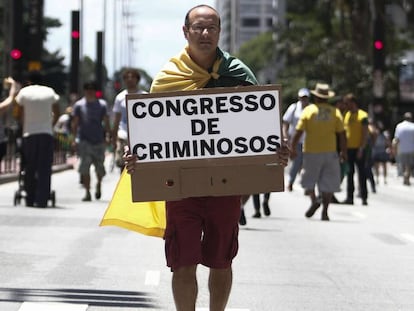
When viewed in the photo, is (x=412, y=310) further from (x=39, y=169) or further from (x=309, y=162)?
(x=39, y=169)

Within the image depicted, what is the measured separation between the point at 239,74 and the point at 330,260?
4831 mm

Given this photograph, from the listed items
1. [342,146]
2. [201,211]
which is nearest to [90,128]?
[342,146]

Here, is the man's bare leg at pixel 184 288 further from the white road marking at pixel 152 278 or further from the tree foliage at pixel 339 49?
the tree foliage at pixel 339 49

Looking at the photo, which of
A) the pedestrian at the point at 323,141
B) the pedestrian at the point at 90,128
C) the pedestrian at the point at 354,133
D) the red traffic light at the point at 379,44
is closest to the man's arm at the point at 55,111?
the pedestrian at the point at 90,128

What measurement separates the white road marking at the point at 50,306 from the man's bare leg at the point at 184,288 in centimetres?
157

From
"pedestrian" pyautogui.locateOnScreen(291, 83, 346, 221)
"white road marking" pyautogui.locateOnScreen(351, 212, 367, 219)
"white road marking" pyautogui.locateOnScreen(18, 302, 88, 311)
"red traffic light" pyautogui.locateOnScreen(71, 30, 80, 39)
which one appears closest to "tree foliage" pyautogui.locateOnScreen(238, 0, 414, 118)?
"red traffic light" pyautogui.locateOnScreen(71, 30, 80, 39)

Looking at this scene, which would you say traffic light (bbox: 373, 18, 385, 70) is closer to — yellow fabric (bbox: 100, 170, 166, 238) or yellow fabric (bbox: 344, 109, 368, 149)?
yellow fabric (bbox: 344, 109, 368, 149)

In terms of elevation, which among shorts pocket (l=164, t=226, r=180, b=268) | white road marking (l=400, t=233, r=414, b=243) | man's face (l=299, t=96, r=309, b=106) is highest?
man's face (l=299, t=96, r=309, b=106)

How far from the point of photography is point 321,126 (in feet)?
53.5

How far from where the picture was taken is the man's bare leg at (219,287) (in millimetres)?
6707

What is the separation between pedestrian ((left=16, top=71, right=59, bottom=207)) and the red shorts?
10.4m

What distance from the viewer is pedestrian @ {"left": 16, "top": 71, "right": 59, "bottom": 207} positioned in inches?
664

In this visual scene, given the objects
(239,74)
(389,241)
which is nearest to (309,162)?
(389,241)

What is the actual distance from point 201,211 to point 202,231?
0.14 metres
